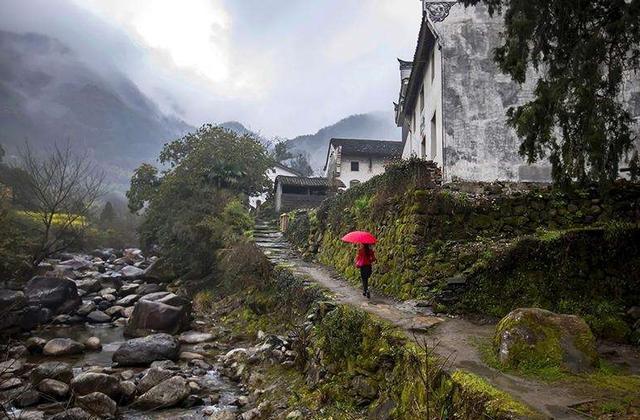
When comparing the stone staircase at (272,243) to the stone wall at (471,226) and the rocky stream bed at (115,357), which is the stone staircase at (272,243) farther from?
the stone wall at (471,226)

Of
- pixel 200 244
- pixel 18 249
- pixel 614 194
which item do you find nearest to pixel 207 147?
pixel 200 244

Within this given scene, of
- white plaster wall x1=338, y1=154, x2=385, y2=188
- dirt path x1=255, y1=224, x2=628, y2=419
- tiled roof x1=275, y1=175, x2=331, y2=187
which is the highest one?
white plaster wall x1=338, y1=154, x2=385, y2=188

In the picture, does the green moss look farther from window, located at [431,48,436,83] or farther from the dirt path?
window, located at [431,48,436,83]

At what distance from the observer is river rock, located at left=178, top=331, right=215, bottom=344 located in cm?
1534

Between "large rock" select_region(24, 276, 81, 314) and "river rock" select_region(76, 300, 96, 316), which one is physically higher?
"large rock" select_region(24, 276, 81, 314)

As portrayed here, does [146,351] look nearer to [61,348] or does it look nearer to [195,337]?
[195,337]

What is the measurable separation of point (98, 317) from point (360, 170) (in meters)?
26.1

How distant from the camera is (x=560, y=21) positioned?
6.82 meters

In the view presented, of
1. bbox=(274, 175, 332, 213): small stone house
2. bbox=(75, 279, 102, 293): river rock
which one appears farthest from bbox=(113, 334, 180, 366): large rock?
bbox=(274, 175, 332, 213): small stone house

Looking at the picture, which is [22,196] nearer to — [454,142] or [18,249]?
[18,249]

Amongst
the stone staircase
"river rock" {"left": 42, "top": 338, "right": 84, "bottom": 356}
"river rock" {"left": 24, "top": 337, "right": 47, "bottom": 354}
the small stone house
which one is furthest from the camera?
the small stone house

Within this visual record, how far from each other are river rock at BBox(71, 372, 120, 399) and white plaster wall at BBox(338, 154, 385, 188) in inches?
1206

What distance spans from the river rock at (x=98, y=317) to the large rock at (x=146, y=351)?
686cm

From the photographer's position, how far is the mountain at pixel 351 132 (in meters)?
145
